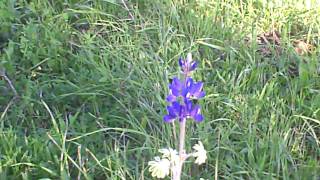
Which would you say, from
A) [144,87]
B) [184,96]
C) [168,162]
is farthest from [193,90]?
[144,87]

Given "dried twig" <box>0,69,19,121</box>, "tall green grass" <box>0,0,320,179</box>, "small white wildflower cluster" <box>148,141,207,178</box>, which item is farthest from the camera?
"dried twig" <box>0,69,19,121</box>

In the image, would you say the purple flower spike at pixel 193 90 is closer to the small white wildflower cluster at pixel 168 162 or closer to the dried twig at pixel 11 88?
the small white wildflower cluster at pixel 168 162

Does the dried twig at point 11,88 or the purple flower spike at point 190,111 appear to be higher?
the purple flower spike at point 190,111

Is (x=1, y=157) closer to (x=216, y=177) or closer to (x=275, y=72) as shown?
(x=216, y=177)

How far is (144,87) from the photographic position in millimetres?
2529

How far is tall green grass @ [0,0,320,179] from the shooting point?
7.30ft

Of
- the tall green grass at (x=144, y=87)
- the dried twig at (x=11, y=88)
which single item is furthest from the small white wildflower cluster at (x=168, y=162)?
A: the dried twig at (x=11, y=88)

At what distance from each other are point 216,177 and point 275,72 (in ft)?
2.63

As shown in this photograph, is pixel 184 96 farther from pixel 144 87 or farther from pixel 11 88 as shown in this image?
pixel 11 88

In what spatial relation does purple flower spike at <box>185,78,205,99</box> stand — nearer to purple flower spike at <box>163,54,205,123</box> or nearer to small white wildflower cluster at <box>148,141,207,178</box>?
purple flower spike at <box>163,54,205,123</box>

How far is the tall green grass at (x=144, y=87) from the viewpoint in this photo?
223 cm

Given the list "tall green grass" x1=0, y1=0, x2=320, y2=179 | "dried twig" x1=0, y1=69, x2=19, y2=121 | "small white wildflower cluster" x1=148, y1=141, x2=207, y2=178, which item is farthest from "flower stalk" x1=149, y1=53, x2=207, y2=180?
"dried twig" x1=0, y1=69, x2=19, y2=121

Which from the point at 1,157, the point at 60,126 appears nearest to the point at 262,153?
the point at 60,126

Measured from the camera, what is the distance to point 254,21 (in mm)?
3000
